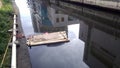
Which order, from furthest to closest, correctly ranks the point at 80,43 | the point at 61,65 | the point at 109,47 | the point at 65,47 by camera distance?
the point at 80,43 < the point at 65,47 < the point at 109,47 < the point at 61,65

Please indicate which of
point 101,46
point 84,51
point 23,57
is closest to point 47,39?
point 23,57

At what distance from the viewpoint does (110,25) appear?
44.0 ft

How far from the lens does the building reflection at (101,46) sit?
28.4ft

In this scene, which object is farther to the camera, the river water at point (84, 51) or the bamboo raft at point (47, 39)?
the bamboo raft at point (47, 39)

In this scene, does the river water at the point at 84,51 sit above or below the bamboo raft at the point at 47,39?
below

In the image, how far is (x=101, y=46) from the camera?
10.2 meters

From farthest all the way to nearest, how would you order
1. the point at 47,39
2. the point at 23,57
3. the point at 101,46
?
the point at 47,39
the point at 101,46
the point at 23,57

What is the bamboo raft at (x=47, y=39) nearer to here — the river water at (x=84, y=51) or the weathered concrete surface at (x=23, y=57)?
the river water at (x=84, y=51)

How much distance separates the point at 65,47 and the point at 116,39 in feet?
11.7

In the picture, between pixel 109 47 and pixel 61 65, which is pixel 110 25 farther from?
pixel 61 65

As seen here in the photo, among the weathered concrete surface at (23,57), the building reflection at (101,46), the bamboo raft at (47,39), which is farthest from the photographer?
the bamboo raft at (47,39)

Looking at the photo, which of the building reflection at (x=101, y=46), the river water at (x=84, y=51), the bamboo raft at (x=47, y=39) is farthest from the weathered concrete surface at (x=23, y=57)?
the building reflection at (x=101, y=46)

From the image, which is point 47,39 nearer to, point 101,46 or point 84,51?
point 84,51

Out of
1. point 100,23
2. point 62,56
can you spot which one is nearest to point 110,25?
point 100,23
